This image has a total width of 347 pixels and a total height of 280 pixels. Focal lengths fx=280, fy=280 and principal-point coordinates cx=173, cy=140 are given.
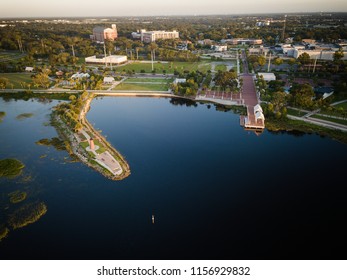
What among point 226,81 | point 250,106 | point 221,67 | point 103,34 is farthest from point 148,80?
point 103,34

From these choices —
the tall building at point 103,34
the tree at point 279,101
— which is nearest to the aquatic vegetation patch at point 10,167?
the tree at point 279,101

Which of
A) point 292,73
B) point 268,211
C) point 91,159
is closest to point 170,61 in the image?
point 292,73

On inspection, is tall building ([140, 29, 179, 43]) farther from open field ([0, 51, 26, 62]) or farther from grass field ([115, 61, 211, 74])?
open field ([0, 51, 26, 62])

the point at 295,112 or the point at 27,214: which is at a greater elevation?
the point at 295,112

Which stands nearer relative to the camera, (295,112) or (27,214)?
(27,214)

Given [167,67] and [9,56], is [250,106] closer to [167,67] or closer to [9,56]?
[167,67]

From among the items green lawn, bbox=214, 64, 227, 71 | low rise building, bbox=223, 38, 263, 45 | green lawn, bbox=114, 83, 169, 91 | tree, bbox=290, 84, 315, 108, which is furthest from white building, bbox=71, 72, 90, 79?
low rise building, bbox=223, 38, 263, 45
